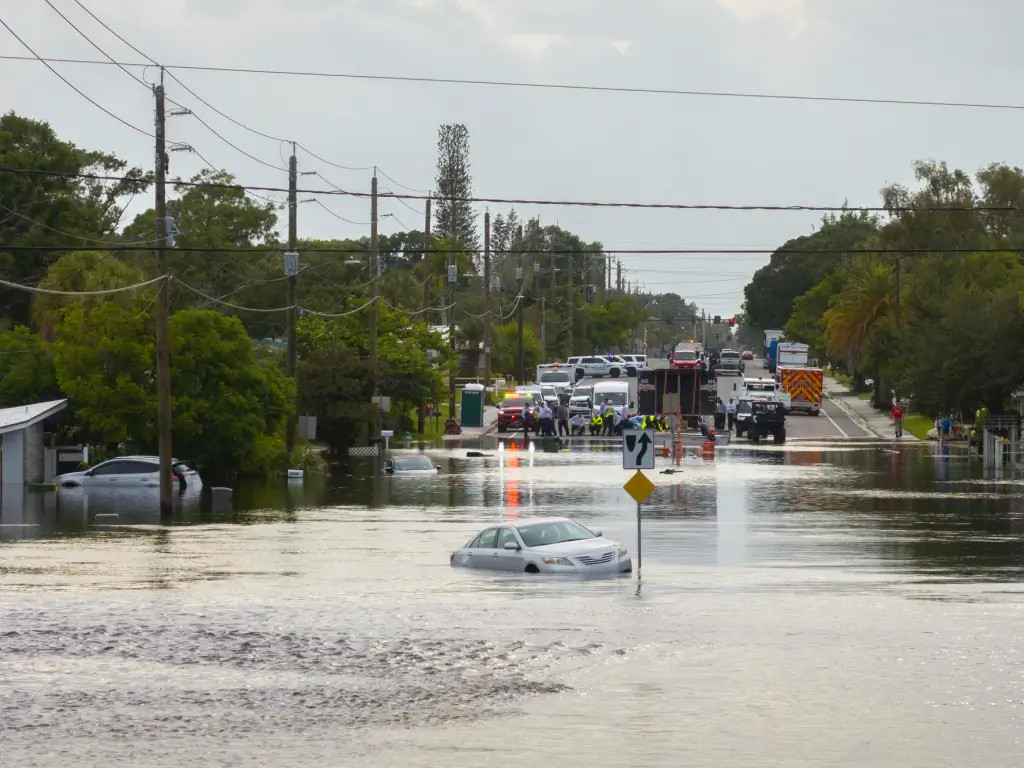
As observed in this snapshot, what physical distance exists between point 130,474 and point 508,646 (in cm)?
3500

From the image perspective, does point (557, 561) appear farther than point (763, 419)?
No

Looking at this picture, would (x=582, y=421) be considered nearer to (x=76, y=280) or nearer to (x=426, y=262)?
(x=426, y=262)

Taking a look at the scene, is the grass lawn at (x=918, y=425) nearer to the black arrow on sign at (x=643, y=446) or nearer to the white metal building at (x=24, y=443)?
the white metal building at (x=24, y=443)

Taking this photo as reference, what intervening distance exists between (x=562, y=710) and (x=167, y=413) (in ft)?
91.0

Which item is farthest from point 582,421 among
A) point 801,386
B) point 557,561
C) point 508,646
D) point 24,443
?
point 508,646

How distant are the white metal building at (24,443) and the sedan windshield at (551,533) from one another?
28.9 meters

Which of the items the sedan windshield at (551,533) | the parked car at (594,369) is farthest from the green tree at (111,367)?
the parked car at (594,369)

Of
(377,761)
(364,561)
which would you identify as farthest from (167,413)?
(377,761)

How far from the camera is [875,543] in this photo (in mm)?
33719

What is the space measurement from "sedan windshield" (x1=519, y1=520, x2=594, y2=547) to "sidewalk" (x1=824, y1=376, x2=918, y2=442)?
5355cm

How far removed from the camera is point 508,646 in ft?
69.1

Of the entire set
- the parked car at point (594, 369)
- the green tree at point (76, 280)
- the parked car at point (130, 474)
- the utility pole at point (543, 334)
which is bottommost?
the parked car at point (130, 474)

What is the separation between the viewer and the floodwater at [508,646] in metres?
15.8

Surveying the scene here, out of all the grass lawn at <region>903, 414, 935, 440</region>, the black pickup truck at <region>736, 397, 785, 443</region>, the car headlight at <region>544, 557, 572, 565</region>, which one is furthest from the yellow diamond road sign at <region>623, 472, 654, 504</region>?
the grass lawn at <region>903, 414, 935, 440</region>
